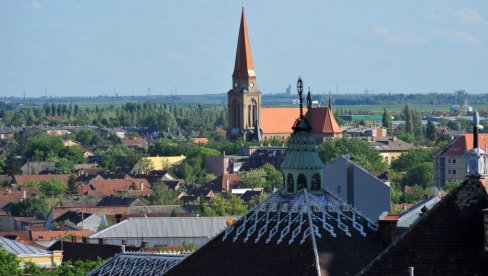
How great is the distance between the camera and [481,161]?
18016 mm

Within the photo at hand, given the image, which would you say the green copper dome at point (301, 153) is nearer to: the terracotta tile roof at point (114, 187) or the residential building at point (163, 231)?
the residential building at point (163, 231)

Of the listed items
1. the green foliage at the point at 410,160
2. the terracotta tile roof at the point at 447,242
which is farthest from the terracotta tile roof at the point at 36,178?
the terracotta tile roof at the point at 447,242

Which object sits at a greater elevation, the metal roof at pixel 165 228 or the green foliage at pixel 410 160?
the metal roof at pixel 165 228

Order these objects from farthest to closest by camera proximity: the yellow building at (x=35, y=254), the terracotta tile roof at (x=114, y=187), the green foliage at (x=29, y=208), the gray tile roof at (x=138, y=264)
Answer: the terracotta tile roof at (x=114, y=187) → the green foliage at (x=29, y=208) → the yellow building at (x=35, y=254) → the gray tile roof at (x=138, y=264)

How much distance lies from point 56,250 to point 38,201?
60.3 metres

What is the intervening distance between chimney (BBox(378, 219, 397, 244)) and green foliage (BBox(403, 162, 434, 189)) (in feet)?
410

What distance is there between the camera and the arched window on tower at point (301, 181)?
2622cm

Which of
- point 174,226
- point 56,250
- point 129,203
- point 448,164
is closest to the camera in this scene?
point 56,250

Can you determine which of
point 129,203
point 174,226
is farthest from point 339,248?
point 129,203

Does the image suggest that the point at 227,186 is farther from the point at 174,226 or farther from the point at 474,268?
Result: the point at 474,268

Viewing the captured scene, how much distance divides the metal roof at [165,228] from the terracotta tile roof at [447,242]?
64.3 meters

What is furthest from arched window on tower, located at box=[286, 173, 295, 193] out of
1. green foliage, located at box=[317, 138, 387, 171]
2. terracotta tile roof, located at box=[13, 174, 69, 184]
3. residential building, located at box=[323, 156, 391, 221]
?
green foliage, located at box=[317, 138, 387, 171]

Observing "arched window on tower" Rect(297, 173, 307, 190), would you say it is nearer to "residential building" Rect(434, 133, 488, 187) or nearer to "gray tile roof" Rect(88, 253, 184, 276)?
"gray tile roof" Rect(88, 253, 184, 276)

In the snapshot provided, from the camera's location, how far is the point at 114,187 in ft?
500
